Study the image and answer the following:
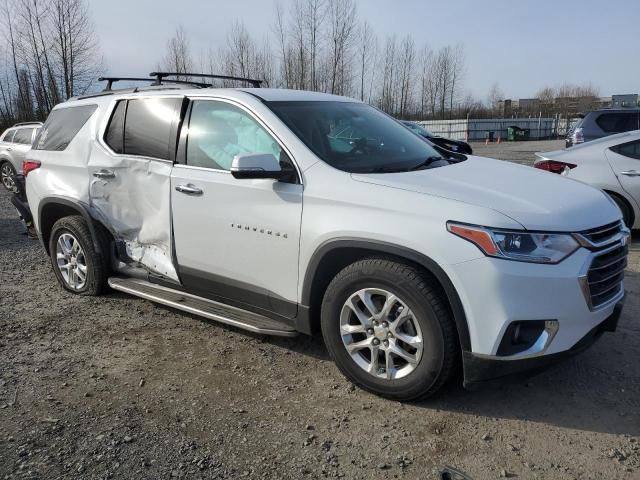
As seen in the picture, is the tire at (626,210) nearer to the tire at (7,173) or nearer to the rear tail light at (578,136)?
the rear tail light at (578,136)

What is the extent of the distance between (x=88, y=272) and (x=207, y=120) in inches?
77.5

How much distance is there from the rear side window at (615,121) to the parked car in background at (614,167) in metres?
5.09

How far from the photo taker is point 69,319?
15.1 ft

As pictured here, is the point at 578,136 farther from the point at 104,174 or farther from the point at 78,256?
the point at 78,256

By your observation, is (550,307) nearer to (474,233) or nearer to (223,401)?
(474,233)

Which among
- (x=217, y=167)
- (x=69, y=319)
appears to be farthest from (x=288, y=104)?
(x=69, y=319)

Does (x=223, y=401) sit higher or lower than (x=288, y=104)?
lower

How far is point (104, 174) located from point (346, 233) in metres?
2.48

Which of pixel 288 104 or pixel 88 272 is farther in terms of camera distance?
pixel 88 272

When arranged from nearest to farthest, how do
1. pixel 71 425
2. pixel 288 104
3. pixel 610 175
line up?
pixel 71 425 → pixel 288 104 → pixel 610 175

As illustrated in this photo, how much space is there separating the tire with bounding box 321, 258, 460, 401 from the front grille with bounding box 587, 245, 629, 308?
780 mm

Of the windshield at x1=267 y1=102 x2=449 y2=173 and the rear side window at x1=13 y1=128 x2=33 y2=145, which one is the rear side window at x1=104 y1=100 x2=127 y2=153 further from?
the rear side window at x1=13 y1=128 x2=33 y2=145

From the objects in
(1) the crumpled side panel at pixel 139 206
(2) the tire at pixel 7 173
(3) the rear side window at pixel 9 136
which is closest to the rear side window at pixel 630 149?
(1) the crumpled side panel at pixel 139 206

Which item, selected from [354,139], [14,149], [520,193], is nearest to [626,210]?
[520,193]
